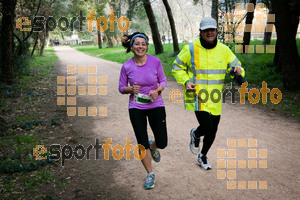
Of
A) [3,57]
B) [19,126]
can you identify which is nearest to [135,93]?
[19,126]

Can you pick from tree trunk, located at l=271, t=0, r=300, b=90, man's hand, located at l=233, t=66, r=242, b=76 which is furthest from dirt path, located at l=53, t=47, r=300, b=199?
tree trunk, located at l=271, t=0, r=300, b=90

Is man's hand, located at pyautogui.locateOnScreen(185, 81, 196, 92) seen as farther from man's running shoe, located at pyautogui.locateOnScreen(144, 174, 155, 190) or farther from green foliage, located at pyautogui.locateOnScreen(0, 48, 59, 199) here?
green foliage, located at pyautogui.locateOnScreen(0, 48, 59, 199)

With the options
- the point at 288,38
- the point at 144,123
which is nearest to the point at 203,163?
the point at 144,123

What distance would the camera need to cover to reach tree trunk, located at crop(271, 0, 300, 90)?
9305 mm

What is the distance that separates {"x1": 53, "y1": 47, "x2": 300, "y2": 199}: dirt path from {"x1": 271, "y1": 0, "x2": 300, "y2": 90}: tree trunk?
2609mm

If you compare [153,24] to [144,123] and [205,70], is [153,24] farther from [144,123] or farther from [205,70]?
[144,123]

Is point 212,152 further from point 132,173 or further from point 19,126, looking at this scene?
point 19,126

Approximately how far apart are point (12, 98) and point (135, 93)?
335 inches

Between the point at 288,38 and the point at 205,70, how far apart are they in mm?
6820

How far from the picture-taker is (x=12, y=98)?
1066 centimetres

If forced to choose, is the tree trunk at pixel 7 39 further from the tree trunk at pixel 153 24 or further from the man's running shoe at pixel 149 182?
the tree trunk at pixel 153 24

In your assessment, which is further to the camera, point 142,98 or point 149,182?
point 149,182

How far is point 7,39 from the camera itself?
1223cm

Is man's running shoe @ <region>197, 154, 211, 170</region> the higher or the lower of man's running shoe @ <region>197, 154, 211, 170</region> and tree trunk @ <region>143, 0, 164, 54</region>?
the lower
